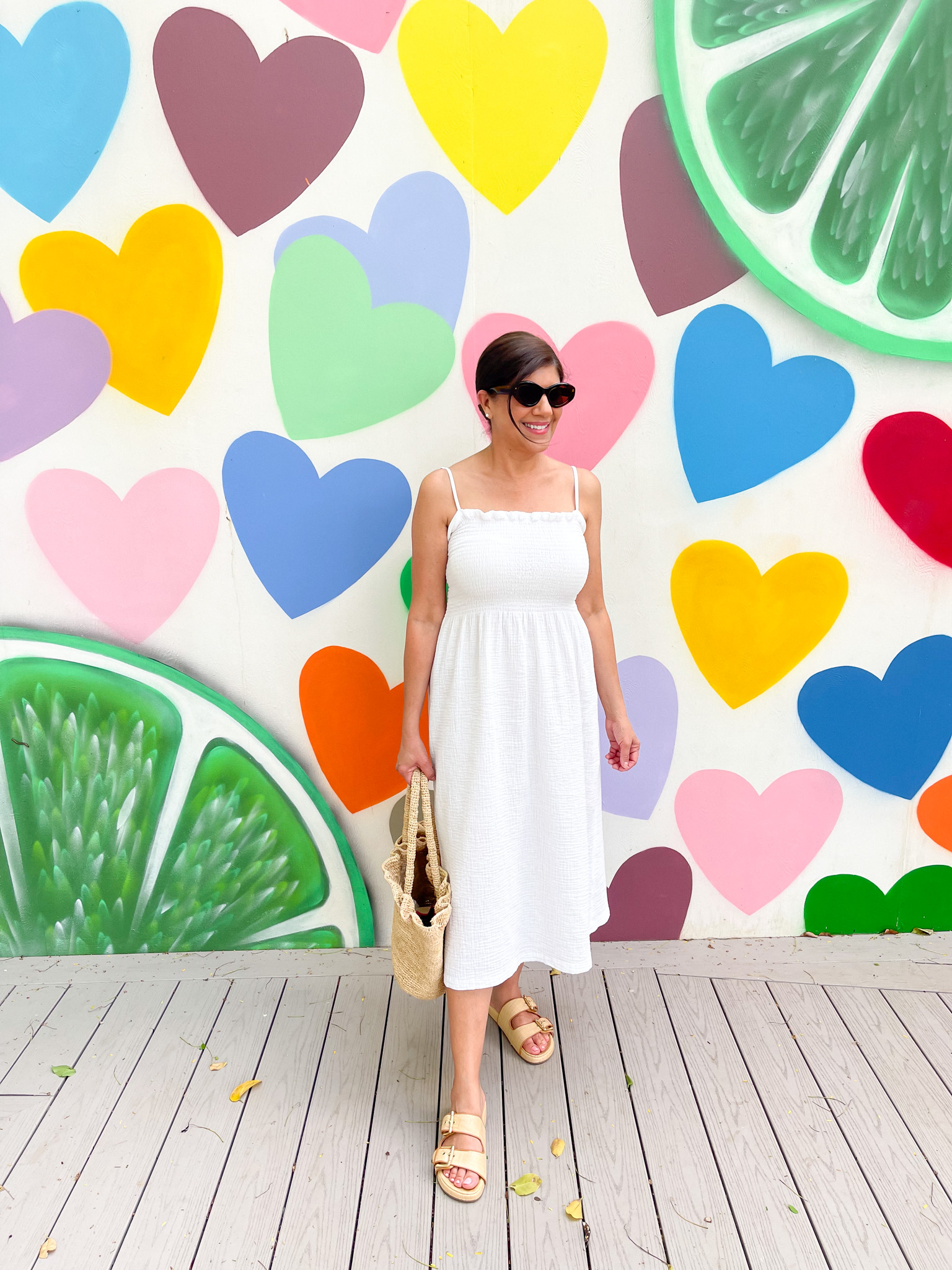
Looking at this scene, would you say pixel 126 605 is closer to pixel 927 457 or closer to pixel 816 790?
pixel 816 790

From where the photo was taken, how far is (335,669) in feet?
8.33

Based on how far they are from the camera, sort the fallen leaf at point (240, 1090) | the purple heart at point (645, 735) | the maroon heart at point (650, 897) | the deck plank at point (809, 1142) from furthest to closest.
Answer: the maroon heart at point (650, 897), the purple heart at point (645, 735), the fallen leaf at point (240, 1090), the deck plank at point (809, 1142)

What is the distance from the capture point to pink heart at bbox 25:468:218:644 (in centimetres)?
243

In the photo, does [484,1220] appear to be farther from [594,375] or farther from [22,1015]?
[594,375]

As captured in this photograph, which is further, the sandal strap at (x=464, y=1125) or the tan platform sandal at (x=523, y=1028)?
the tan platform sandal at (x=523, y=1028)

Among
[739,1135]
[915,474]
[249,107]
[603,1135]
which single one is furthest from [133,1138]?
[915,474]

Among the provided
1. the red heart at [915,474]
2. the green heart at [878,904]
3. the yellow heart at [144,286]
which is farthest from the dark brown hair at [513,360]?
the green heart at [878,904]

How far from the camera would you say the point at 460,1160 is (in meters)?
1.88

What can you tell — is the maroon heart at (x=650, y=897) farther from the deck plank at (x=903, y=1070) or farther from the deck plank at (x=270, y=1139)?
the deck plank at (x=270, y=1139)

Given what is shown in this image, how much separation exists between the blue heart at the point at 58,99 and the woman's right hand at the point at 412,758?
5.81ft

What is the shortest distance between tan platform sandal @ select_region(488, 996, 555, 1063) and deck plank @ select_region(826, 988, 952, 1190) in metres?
0.86

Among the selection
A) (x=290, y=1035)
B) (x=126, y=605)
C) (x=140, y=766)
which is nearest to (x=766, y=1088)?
(x=290, y=1035)

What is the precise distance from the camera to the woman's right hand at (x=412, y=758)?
78.5 inches

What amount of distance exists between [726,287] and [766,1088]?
2160 millimetres
